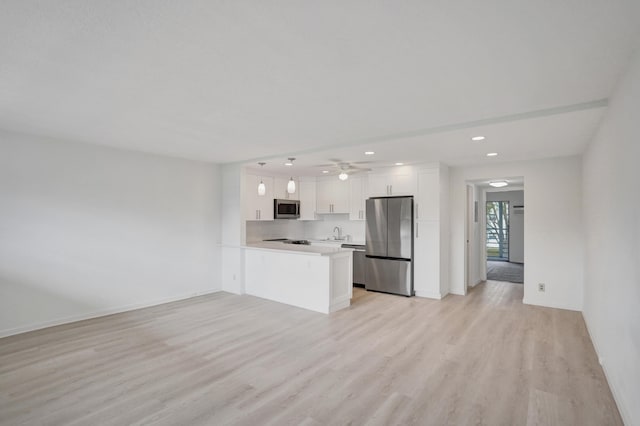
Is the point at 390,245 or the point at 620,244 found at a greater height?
the point at 620,244

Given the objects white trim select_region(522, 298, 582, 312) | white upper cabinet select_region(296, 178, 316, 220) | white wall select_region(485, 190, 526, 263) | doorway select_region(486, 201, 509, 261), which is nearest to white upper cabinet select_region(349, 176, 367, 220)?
white upper cabinet select_region(296, 178, 316, 220)

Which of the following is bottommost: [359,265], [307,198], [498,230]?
[359,265]

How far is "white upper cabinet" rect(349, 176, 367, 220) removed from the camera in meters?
6.82

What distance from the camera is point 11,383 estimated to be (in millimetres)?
2814

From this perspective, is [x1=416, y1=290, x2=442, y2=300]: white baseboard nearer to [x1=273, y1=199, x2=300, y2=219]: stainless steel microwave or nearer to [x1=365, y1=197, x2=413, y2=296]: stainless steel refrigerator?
[x1=365, y1=197, x2=413, y2=296]: stainless steel refrigerator

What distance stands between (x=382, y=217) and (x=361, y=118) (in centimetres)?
307

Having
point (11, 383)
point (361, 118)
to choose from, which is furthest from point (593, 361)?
point (11, 383)

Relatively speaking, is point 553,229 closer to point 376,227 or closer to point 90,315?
point 376,227

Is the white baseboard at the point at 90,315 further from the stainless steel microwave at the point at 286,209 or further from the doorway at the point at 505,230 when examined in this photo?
the doorway at the point at 505,230

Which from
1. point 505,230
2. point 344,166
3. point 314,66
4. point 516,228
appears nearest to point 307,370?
point 314,66

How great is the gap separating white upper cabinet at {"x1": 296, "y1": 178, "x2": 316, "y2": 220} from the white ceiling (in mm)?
3622

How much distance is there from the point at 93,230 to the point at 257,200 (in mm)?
2827

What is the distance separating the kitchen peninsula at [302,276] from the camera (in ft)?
16.1

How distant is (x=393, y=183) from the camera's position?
6129 mm
